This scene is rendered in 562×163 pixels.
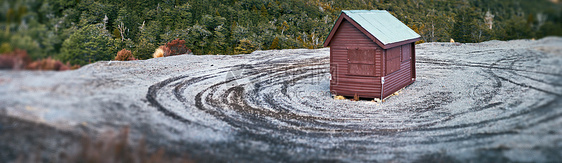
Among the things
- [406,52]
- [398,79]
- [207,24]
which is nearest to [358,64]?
[398,79]

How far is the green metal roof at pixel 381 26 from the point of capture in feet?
56.3

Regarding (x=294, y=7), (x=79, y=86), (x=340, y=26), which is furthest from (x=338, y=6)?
(x=79, y=86)

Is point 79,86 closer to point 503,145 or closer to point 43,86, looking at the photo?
point 43,86

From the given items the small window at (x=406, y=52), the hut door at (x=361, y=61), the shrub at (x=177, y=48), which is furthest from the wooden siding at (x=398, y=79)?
the shrub at (x=177, y=48)

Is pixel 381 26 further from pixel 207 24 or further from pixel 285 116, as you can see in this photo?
pixel 207 24

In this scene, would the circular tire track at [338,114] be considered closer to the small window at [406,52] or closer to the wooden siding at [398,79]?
the wooden siding at [398,79]

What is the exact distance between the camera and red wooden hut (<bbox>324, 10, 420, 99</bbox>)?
677 inches

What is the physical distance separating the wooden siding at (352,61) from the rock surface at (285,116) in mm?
905

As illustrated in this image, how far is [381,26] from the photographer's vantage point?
18750 mm

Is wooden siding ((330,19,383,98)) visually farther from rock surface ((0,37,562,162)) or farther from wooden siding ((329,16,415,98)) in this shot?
rock surface ((0,37,562,162))

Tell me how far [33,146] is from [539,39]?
614 inches

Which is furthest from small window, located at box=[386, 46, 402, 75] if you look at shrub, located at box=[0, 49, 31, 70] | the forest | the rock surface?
shrub, located at box=[0, 49, 31, 70]

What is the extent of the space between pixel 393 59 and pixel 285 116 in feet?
21.9

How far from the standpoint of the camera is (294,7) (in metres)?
85.4
